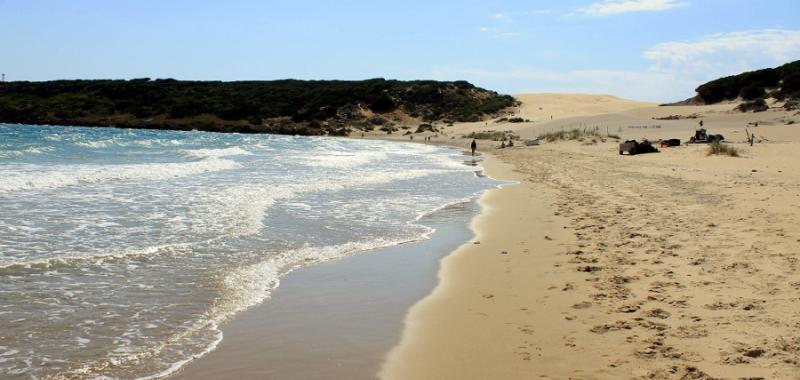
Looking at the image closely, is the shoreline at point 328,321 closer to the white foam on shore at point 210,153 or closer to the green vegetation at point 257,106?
the white foam on shore at point 210,153

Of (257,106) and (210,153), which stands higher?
(257,106)

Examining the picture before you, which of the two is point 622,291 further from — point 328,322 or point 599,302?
point 328,322

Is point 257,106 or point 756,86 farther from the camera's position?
point 257,106

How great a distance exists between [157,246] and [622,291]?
583cm

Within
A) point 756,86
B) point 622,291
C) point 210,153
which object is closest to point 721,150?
point 622,291

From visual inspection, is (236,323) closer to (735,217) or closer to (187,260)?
(187,260)

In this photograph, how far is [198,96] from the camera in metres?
86.6

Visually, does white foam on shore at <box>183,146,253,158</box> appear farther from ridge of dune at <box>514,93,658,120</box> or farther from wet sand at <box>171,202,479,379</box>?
ridge of dune at <box>514,93,658,120</box>

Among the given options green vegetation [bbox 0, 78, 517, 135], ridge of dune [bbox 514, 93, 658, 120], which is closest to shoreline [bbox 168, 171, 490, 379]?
green vegetation [bbox 0, 78, 517, 135]

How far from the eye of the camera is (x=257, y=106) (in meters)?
78.8

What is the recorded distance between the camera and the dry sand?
464cm

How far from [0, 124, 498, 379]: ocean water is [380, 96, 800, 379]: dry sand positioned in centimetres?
176

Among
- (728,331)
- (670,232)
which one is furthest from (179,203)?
(728,331)

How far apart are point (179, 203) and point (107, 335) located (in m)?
7.99
